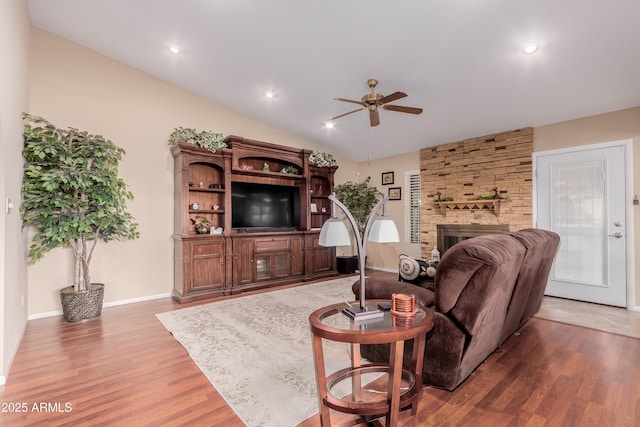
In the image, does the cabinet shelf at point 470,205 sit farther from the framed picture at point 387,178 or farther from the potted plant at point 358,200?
the potted plant at point 358,200

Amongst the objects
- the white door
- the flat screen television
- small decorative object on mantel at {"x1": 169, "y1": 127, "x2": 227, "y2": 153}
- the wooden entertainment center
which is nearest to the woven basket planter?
the wooden entertainment center

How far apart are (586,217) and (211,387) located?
5.11 metres

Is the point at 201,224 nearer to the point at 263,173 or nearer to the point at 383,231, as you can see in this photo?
the point at 263,173

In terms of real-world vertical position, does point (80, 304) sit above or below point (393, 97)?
below

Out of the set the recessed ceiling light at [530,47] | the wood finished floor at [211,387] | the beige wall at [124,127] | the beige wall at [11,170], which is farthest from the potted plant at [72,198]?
the recessed ceiling light at [530,47]

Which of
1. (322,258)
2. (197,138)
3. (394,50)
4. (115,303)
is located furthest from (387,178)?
(115,303)

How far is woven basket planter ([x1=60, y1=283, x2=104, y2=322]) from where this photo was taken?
3.48 metres

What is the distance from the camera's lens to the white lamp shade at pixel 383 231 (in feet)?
5.78

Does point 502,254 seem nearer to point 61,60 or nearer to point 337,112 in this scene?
point 337,112

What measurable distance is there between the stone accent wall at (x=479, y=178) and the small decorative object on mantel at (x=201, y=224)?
4.01 metres

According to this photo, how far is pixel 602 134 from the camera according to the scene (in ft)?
13.3

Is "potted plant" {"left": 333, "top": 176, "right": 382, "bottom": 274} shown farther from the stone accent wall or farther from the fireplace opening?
the fireplace opening

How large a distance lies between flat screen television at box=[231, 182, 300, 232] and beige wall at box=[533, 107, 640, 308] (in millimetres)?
4209

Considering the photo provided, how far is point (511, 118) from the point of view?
4453 mm
